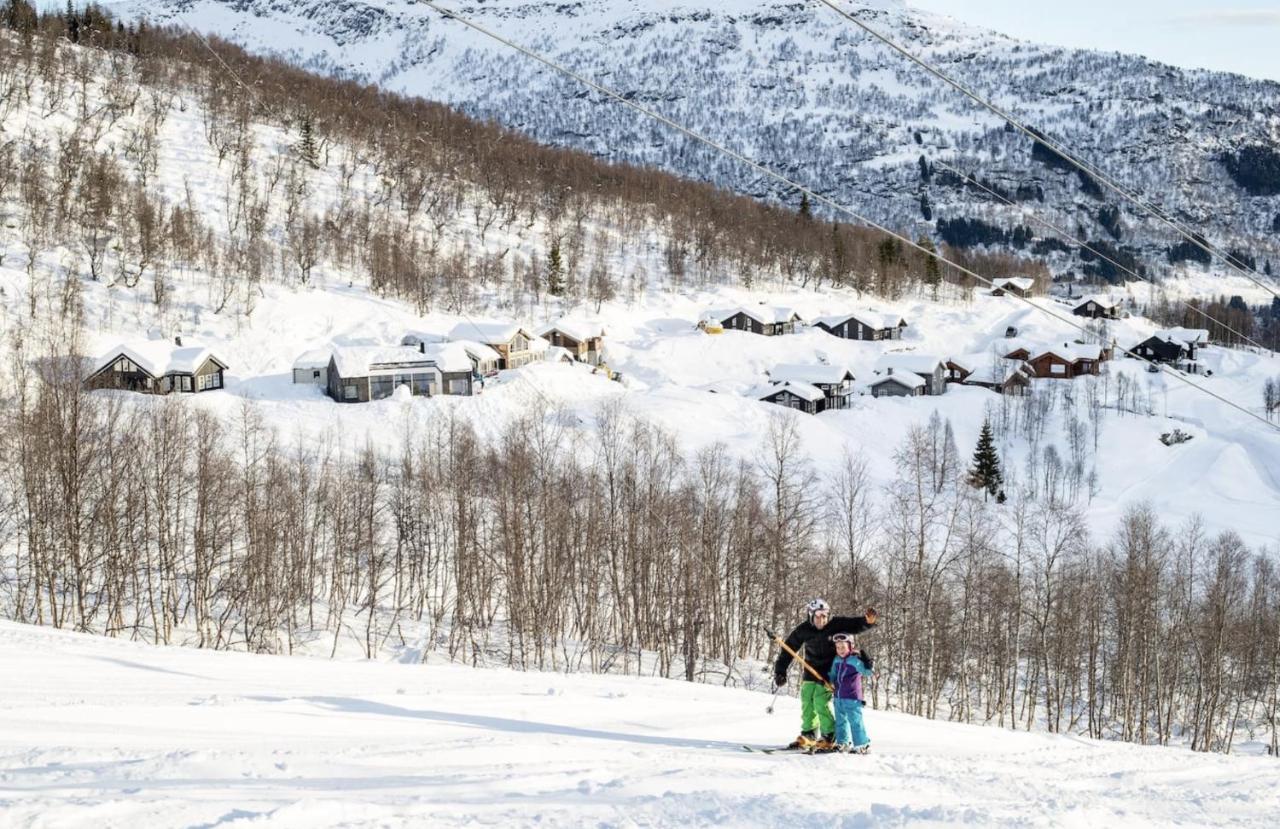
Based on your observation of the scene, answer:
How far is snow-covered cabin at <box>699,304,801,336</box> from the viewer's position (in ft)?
258

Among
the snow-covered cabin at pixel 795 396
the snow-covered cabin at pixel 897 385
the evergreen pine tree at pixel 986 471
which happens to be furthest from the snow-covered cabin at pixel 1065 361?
the evergreen pine tree at pixel 986 471

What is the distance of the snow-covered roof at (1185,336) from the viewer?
295 ft

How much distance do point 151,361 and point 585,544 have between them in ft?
88.7

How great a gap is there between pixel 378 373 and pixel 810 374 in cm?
2878

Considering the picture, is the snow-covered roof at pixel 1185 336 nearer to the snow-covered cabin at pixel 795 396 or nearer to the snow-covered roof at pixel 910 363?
the snow-covered roof at pixel 910 363

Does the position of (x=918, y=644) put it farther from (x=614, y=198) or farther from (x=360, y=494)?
(x=614, y=198)

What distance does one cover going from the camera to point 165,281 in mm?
59625

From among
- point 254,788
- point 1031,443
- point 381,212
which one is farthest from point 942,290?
point 254,788

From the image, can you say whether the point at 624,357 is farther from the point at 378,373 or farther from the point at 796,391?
the point at 378,373

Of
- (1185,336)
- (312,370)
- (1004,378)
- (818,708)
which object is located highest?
(1185,336)

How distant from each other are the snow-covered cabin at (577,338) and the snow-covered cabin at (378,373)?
17.2 meters

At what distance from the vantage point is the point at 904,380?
2559 inches

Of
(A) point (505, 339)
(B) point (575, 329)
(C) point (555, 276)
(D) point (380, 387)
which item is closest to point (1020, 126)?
(D) point (380, 387)

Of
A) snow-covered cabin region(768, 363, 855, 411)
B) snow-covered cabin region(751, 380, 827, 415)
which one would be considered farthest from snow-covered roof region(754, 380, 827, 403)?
snow-covered cabin region(768, 363, 855, 411)
